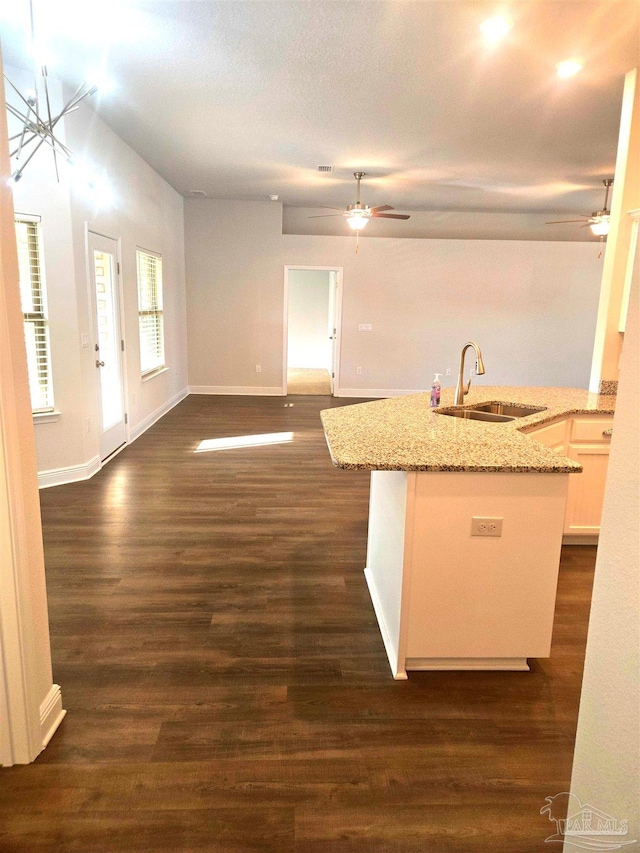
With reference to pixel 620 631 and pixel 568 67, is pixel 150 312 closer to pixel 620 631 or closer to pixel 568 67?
pixel 568 67

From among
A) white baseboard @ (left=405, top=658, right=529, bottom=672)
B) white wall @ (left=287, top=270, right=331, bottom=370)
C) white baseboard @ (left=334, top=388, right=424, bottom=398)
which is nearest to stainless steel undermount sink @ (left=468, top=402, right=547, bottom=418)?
white baseboard @ (left=405, top=658, right=529, bottom=672)

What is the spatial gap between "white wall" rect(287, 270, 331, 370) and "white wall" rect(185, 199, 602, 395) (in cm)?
361

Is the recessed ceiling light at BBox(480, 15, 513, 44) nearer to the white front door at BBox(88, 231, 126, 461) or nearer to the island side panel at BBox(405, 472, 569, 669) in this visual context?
the island side panel at BBox(405, 472, 569, 669)

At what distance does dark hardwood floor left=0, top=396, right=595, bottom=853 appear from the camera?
158 cm

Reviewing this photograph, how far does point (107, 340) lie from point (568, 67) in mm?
4258

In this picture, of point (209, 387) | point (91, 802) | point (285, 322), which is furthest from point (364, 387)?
point (91, 802)

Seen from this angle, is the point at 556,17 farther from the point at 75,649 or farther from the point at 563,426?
the point at 75,649

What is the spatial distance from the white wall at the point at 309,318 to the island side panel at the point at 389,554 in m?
9.94

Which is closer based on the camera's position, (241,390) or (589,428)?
(589,428)

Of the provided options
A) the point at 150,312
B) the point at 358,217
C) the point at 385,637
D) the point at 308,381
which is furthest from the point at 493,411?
the point at 308,381

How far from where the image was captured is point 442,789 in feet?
5.63

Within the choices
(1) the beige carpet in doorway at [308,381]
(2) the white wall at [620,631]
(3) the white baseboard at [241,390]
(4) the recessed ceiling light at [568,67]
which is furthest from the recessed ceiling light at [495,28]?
(1) the beige carpet in doorway at [308,381]

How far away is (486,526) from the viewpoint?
2160 mm

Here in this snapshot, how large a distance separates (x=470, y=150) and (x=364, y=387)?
14.1 ft
